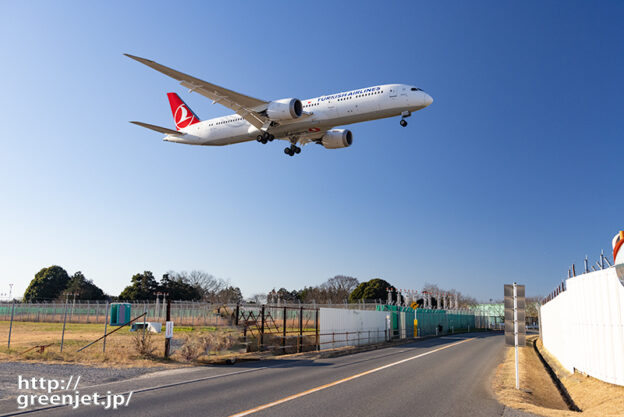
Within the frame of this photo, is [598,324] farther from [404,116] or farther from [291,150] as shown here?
[291,150]

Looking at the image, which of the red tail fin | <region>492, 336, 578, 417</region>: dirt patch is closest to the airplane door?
the red tail fin

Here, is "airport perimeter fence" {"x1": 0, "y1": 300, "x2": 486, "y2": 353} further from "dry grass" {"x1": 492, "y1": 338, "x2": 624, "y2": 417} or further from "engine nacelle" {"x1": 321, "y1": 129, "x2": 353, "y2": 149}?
"engine nacelle" {"x1": 321, "y1": 129, "x2": 353, "y2": 149}

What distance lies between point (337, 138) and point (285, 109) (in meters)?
5.54

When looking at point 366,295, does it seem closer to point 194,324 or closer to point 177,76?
point 194,324

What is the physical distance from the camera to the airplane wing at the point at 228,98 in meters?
23.1

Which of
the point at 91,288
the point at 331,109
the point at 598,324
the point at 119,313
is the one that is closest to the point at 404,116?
the point at 331,109

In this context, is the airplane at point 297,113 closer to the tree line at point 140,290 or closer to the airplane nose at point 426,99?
the airplane nose at point 426,99

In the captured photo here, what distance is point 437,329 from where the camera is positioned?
4722 cm

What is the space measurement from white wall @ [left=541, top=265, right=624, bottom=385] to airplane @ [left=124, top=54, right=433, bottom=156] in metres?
12.5

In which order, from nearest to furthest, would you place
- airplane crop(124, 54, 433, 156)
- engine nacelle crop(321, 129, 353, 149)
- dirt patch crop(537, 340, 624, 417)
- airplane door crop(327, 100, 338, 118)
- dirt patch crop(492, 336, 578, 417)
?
dirt patch crop(537, 340, 624, 417) → dirt patch crop(492, 336, 578, 417) → airplane crop(124, 54, 433, 156) → airplane door crop(327, 100, 338, 118) → engine nacelle crop(321, 129, 353, 149)

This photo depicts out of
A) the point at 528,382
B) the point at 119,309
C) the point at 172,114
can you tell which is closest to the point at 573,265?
the point at 528,382

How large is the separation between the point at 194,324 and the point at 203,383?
107ft

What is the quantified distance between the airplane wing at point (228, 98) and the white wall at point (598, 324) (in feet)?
56.4

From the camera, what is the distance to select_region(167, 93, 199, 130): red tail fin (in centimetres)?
3562
